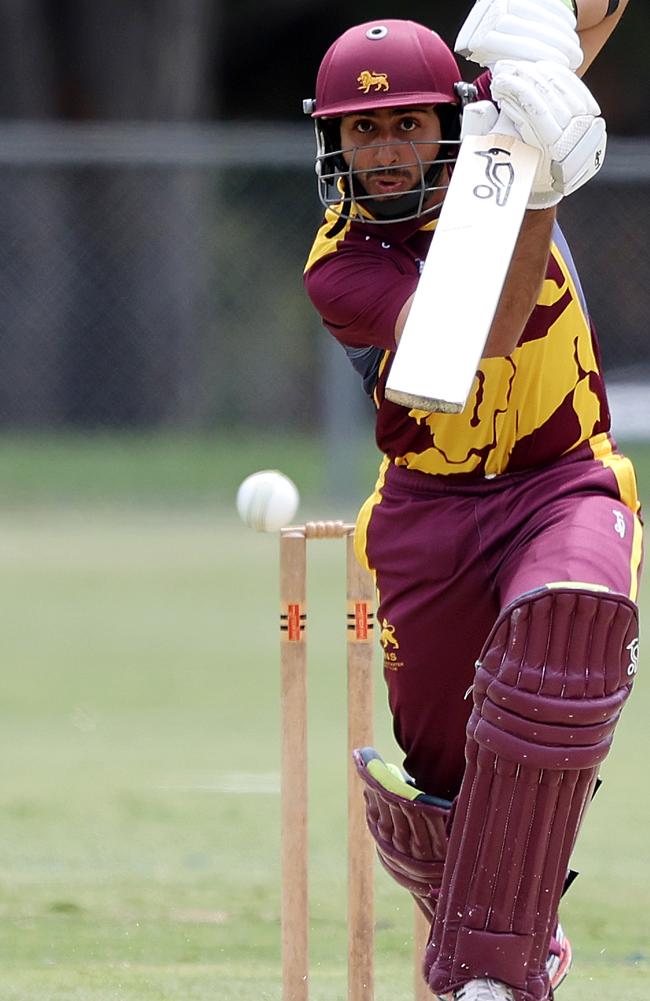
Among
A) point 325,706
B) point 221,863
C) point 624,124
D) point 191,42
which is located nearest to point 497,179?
point 221,863

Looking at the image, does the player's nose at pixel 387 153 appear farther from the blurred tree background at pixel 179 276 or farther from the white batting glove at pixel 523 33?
the blurred tree background at pixel 179 276

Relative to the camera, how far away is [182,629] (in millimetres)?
7500

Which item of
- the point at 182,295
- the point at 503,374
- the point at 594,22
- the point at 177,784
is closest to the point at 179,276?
the point at 182,295

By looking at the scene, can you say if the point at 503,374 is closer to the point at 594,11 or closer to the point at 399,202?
the point at 399,202

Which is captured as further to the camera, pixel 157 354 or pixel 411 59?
pixel 157 354

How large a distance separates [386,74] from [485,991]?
1.36 metres

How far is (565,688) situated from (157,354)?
9.32 m

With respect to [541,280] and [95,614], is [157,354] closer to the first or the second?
[95,614]

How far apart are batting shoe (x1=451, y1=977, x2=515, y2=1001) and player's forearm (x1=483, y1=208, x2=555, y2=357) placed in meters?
0.88

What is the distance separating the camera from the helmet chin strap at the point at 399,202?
2.79 m

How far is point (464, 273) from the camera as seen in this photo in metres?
2.38

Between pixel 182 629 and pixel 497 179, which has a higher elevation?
pixel 497 179

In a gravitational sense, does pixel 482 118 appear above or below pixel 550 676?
above

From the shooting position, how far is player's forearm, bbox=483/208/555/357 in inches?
97.6
